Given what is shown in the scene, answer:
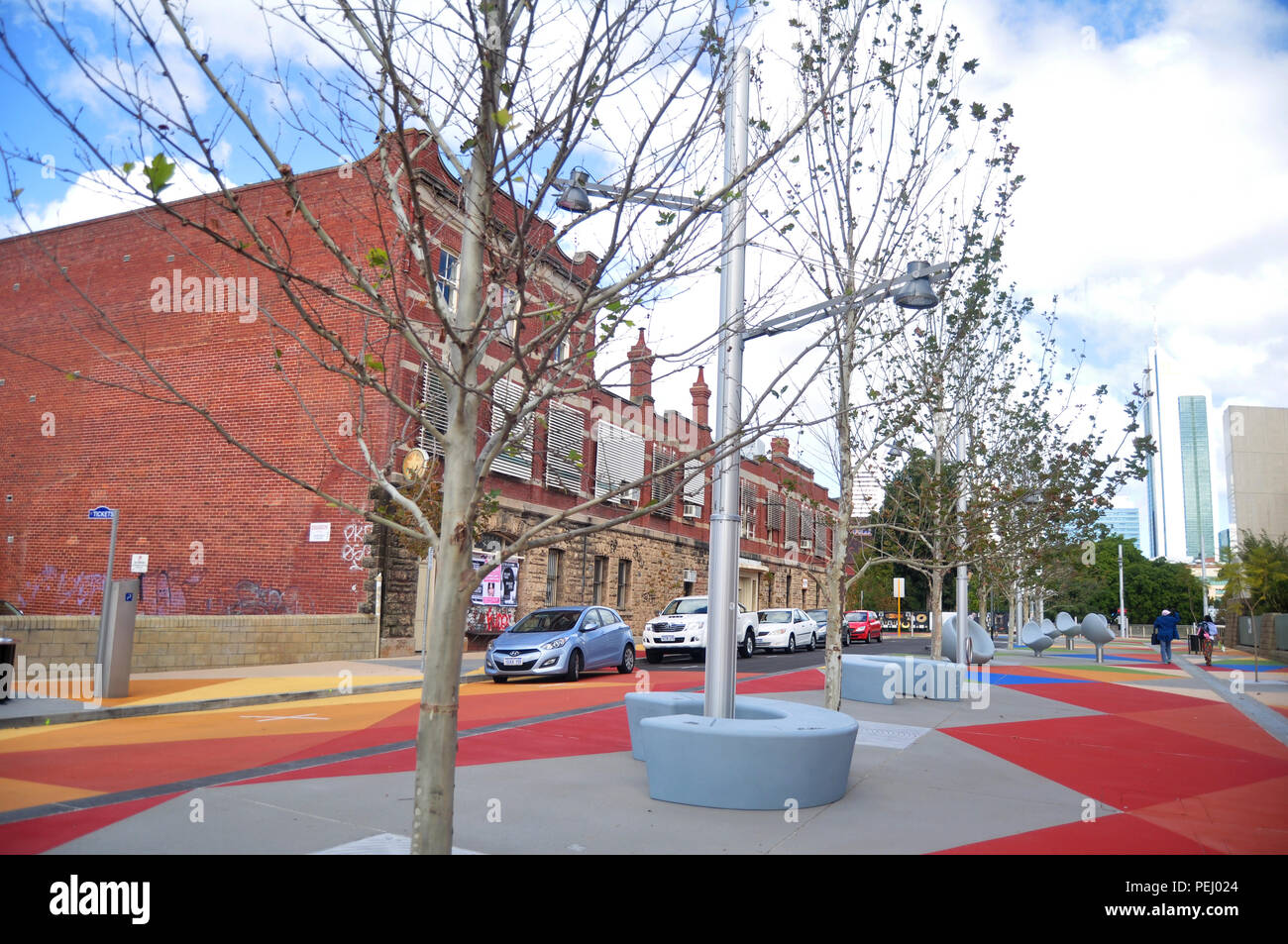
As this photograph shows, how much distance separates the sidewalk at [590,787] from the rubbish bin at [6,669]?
5.26ft

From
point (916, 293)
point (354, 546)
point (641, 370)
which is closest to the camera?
point (641, 370)

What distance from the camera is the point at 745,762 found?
21.8 feet

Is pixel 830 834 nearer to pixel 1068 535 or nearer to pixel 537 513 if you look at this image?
pixel 1068 535

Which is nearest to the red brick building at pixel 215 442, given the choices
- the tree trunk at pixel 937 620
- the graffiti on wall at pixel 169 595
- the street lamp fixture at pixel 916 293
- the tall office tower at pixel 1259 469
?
the graffiti on wall at pixel 169 595

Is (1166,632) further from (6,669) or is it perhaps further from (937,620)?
(6,669)

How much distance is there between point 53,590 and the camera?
23.9m

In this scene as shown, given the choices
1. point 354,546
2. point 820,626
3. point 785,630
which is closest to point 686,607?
point 785,630

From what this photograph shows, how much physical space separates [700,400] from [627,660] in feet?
58.7

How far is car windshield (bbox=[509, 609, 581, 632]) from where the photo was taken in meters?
18.6

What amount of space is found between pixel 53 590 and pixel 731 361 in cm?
2298

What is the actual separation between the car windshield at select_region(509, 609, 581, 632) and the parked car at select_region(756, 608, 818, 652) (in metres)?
11.0

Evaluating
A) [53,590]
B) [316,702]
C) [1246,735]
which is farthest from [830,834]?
[53,590]

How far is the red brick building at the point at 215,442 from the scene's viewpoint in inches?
803
